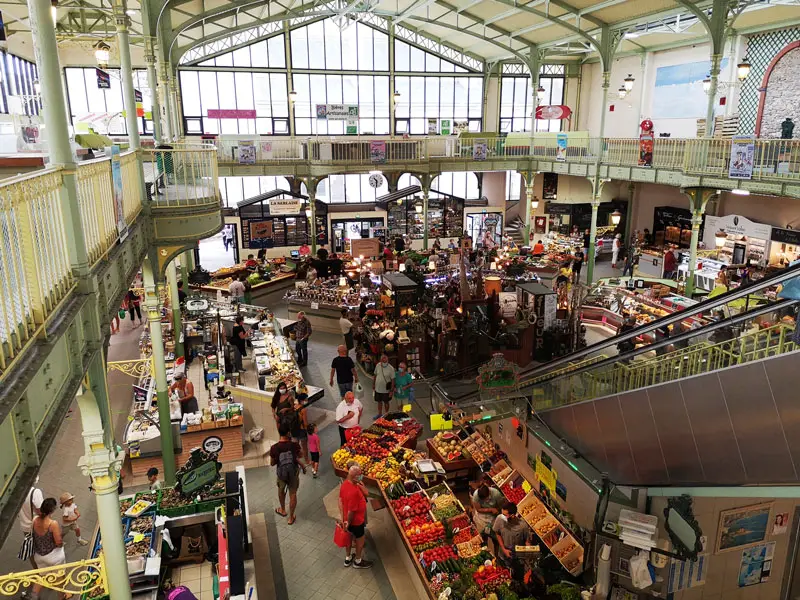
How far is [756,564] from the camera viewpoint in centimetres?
659

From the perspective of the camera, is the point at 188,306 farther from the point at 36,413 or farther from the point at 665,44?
the point at 665,44

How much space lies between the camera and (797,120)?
743 inches

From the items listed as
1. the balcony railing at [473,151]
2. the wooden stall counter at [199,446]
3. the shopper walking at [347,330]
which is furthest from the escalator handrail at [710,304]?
the balcony railing at [473,151]

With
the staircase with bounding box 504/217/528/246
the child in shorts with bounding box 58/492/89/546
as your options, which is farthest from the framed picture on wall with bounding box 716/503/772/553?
the staircase with bounding box 504/217/528/246

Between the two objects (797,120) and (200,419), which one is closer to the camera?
(200,419)

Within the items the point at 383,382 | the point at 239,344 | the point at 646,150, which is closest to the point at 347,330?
the point at 239,344

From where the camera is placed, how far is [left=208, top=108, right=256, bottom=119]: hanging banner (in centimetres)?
2497

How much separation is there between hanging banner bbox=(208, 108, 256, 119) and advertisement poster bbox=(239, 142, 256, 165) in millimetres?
4158

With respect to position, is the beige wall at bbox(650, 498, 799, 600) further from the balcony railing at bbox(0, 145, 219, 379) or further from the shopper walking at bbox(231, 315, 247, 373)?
the shopper walking at bbox(231, 315, 247, 373)

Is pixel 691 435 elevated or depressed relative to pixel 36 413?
depressed

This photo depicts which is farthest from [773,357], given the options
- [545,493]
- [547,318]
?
[547,318]

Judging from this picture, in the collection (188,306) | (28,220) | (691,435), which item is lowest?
(188,306)

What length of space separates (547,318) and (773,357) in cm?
992

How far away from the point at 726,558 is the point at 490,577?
2.57 meters
